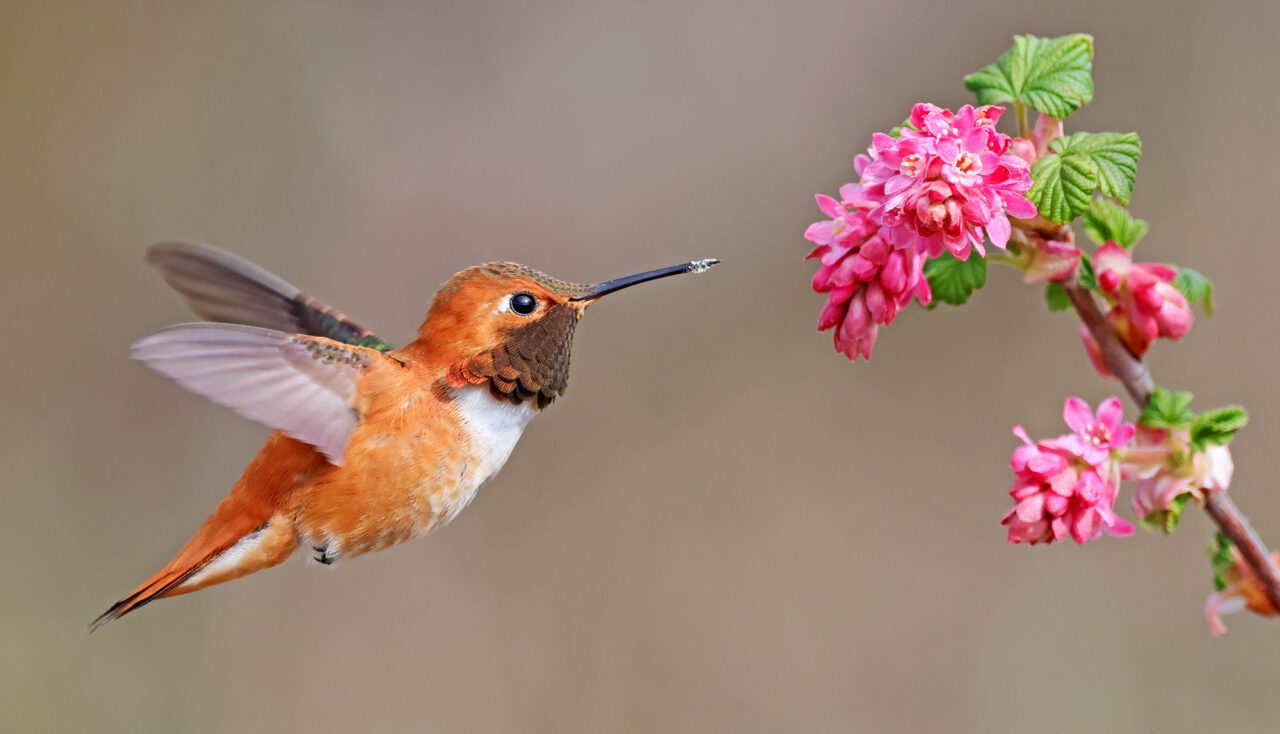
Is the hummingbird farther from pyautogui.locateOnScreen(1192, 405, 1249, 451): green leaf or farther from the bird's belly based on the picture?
pyautogui.locateOnScreen(1192, 405, 1249, 451): green leaf

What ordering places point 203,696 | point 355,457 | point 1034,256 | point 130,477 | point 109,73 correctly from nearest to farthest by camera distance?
point 1034,256
point 355,457
point 203,696
point 130,477
point 109,73

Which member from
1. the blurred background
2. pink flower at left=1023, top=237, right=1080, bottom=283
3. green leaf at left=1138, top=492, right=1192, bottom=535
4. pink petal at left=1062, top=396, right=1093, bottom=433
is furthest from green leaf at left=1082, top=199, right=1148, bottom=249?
the blurred background

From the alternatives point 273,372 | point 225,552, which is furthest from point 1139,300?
point 225,552

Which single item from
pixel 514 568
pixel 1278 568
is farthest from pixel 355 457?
pixel 514 568

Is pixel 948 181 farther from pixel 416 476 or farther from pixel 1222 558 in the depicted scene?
pixel 416 476

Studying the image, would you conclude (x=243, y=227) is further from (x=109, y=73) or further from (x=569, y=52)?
(x=569, y=52)

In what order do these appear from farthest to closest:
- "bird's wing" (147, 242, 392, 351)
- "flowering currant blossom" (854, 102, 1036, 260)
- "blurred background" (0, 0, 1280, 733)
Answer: "blurred background" (0, 0, 1280, 733), "bird's wing" (147, 242, 392, 351), "flowering currant blossom" (854, 102, 1036, 260)
